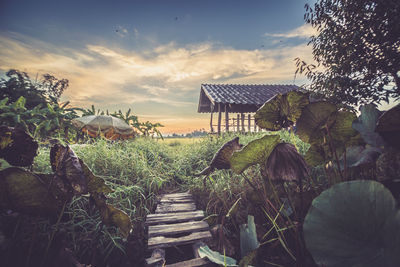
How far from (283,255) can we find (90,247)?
1.70 metres

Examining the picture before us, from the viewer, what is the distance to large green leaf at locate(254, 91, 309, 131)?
102 cm

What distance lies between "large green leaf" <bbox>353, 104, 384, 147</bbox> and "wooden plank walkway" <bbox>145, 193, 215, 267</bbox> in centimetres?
134

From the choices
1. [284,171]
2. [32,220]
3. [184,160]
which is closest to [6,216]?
[32,220]

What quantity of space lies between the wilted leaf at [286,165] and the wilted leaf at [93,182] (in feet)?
2.77

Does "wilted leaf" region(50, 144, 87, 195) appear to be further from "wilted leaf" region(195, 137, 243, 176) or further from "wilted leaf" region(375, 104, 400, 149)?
→ "wilted leaf" region(375, 104, 400, 149)

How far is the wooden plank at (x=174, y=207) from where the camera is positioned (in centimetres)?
228

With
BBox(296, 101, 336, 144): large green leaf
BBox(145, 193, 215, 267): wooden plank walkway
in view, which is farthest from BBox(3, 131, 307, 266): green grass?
BBox(145, 193, 215, 267): wooden plank walkway

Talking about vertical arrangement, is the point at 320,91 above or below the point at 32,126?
above

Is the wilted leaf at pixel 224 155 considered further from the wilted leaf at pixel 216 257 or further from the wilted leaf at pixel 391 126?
the wilted leaf at pixel 391 126

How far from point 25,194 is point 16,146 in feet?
0.99

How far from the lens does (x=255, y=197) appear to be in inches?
58.7

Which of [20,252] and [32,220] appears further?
A: [32,220]

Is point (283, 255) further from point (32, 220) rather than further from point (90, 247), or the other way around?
point (32, 220)

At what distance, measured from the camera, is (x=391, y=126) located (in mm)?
783
